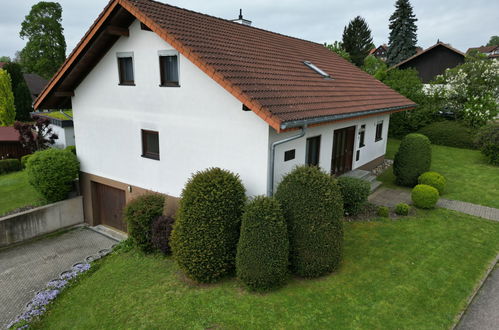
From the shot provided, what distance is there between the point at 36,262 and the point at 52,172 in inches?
134

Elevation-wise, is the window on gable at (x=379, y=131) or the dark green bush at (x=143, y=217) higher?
the window on gable at (x=379, y=131)

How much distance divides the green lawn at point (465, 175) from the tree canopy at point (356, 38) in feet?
94.9

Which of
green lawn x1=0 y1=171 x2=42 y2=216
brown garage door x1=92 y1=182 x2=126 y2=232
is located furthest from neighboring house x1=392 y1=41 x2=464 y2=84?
green lawn x1=0 y1=171 x2=42 y2=216

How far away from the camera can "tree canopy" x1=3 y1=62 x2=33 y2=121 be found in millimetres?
36344

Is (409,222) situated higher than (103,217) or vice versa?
(409,222)

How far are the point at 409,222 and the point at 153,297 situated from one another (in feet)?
25.3

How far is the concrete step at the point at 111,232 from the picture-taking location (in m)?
12.6

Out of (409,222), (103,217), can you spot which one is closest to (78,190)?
(103,217)

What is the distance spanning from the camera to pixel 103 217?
45.3ft

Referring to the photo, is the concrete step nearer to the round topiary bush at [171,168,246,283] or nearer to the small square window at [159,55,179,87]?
the round topiary bush at [171,168,246,283]

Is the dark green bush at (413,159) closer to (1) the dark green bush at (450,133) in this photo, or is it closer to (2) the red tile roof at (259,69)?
(2) the red tile roof at (259,69)

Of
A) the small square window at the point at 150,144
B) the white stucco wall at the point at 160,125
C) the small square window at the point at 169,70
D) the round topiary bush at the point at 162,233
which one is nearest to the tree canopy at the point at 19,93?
the white stucco wall at the point at 160,125

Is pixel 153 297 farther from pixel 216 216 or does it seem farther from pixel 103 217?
pixel 103 217

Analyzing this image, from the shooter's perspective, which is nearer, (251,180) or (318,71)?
(251,180)
